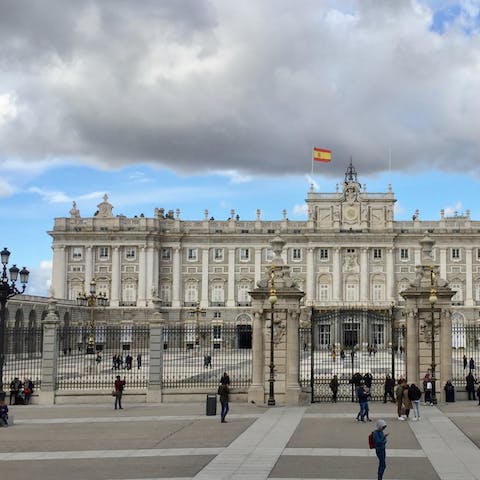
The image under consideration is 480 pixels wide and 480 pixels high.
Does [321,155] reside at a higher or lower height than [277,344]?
higher

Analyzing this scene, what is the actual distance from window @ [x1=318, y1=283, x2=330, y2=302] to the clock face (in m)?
8.76

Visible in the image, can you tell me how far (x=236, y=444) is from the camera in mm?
19641

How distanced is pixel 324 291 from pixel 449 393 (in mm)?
71785

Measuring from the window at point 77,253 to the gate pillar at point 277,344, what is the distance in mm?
73854

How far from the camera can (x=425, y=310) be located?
97.8ft

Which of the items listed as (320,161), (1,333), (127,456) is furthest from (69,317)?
(127,456)

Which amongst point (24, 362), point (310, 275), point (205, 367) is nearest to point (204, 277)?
point (310, 275)

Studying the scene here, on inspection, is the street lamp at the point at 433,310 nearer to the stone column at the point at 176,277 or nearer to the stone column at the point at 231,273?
the stone column at the point at 231,273

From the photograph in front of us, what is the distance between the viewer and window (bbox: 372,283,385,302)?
99.9 meters

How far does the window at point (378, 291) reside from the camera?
9994 centimetres

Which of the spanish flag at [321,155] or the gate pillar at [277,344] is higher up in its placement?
the spanish flag at [321,155]

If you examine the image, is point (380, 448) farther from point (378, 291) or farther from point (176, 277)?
point (176, 277)

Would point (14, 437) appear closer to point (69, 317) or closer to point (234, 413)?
point (234, 413)

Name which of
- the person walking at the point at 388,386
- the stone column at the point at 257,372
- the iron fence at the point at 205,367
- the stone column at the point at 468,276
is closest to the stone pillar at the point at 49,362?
the iron fence at the point at 205,367
